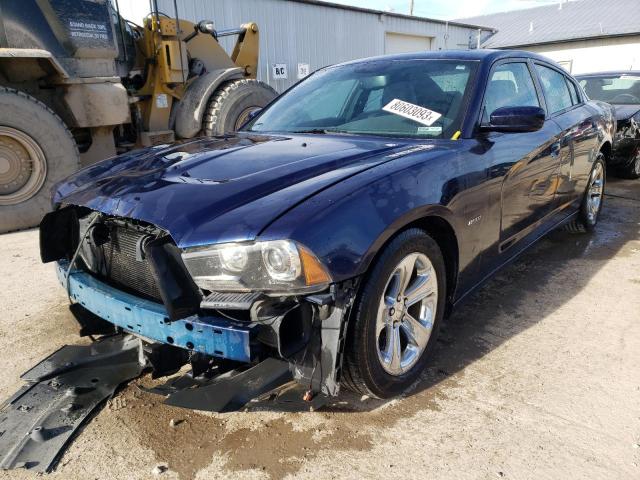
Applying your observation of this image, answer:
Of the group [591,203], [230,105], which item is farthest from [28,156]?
[591,203]

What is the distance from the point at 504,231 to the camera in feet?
9.45

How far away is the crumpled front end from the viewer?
1.72m

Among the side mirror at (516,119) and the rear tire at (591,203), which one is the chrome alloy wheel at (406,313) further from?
the rear tire at (591,203)

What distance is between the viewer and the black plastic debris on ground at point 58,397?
1.96 metres

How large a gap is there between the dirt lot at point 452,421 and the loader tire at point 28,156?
2221 millimetres

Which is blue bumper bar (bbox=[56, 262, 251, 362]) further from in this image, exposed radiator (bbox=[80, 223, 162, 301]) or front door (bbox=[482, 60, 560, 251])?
front door (bbox=[482, 60, 560, 251])

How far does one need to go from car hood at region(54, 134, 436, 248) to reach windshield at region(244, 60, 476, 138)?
0.75ft

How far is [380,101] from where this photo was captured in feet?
9.77

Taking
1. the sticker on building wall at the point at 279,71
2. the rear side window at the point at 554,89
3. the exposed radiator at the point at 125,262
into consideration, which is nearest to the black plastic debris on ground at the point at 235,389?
the exposed radiator at the point at 125,262

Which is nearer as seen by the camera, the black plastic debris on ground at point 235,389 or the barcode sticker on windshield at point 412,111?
the black plastic debris on ground at point 235,389

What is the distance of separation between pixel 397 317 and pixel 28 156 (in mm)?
4534

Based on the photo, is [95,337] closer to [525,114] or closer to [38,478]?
[38,478]

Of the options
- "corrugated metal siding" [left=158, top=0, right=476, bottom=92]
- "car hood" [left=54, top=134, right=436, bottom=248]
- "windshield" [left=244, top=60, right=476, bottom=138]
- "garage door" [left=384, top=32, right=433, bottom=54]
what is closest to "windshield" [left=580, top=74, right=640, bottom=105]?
"windshield" [left=244, top=60, right=476, bottom=138]

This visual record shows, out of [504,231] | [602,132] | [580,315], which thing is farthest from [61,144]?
[602,132]
